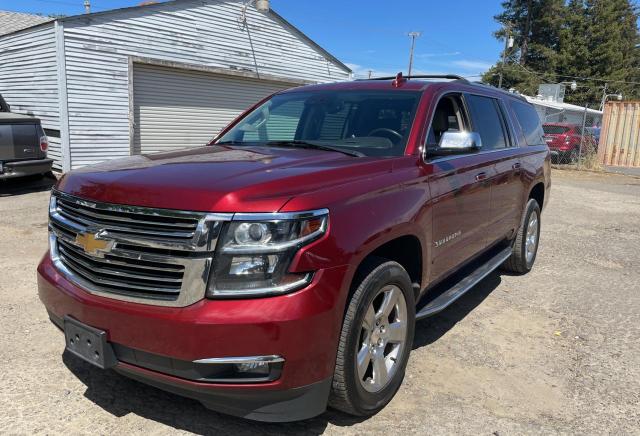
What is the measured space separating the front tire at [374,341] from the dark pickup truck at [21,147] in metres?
7.76

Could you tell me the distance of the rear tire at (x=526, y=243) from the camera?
5.57m

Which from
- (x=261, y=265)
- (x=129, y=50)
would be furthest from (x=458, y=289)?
(x=129, y=50)

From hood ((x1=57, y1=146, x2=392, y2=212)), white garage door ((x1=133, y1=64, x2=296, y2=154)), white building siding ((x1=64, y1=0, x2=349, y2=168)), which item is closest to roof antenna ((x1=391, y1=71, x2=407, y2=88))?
hood ((x1=57, y1=146, x2=392, y2=212))

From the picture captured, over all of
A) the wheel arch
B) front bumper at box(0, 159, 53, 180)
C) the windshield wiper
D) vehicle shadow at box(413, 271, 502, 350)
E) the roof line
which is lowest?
vehicle shadow at box(413, 271, 502, 350)

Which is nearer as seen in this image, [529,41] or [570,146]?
[570,146]

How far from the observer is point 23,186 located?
10094 millimetres

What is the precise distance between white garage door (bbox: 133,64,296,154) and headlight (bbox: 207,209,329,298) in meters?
11.2

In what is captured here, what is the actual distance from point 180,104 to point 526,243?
32.6 ft

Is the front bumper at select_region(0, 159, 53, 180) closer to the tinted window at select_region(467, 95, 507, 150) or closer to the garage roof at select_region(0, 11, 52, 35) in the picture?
the tinted window at select_region(467, 95, 507, 150)

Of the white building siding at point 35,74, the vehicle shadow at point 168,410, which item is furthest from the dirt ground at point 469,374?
the white building siding at point 35,74

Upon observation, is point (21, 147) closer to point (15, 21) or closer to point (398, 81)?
point (398, 81)

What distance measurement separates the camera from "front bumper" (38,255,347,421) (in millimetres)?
2260

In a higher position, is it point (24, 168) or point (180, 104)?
point (180, 104)

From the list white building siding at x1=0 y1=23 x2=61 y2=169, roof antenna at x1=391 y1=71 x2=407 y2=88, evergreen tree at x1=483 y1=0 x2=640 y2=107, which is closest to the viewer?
roof antenna at x1=391 y1=71 x2=407 y2=88
